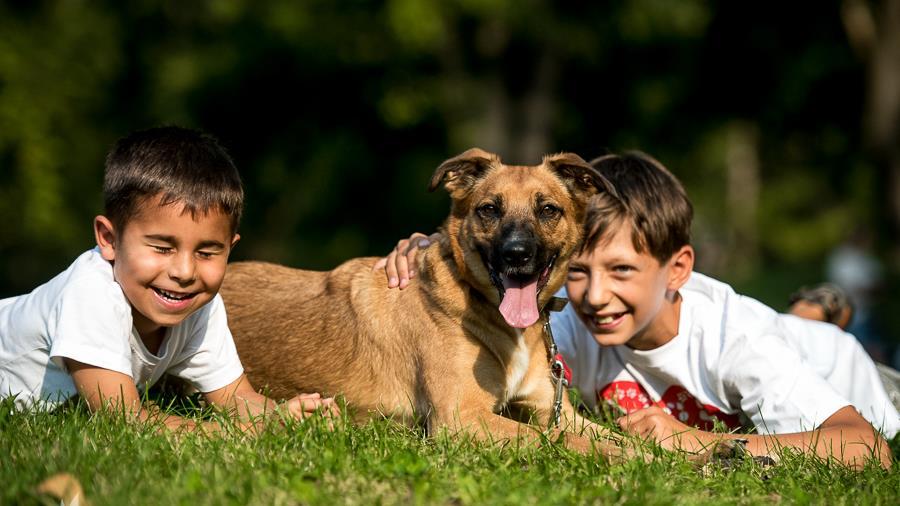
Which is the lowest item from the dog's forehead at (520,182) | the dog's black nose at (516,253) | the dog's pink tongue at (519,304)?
the dog's pink tongue at (519,304)

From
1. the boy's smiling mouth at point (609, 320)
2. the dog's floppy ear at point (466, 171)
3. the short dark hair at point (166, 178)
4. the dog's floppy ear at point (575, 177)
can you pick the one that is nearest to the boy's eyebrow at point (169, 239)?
the short dark hair at point (166, 178)

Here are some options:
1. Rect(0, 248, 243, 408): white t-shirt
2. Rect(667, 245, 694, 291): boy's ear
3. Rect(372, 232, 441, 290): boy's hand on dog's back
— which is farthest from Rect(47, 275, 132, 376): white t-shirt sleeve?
Rect(667, 245, 694, 291): boy's ear

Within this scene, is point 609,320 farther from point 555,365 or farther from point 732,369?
point 732,369

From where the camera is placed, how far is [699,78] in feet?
80.5

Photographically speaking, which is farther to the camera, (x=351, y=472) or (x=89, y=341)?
(x=89, y=341)

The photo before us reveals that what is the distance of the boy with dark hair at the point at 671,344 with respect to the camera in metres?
5.00

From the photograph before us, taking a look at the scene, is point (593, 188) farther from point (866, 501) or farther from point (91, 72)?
point (91, 72)

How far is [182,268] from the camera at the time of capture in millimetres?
4379

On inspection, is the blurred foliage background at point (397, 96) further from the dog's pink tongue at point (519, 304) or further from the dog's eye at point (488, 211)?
the dog's pink tongue at point (519, 304)

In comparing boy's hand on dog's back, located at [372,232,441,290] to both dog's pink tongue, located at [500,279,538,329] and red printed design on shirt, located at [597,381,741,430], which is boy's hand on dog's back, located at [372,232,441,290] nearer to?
dog's pink tongue, located at [500,279,538,329]

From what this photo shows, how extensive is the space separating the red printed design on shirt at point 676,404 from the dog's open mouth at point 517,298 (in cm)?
106

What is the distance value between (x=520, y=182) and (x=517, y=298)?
2.30 feet

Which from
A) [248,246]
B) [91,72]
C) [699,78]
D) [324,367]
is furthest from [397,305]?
[248,246]

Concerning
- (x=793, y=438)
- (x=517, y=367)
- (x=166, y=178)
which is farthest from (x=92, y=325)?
(x=793, y=438)
